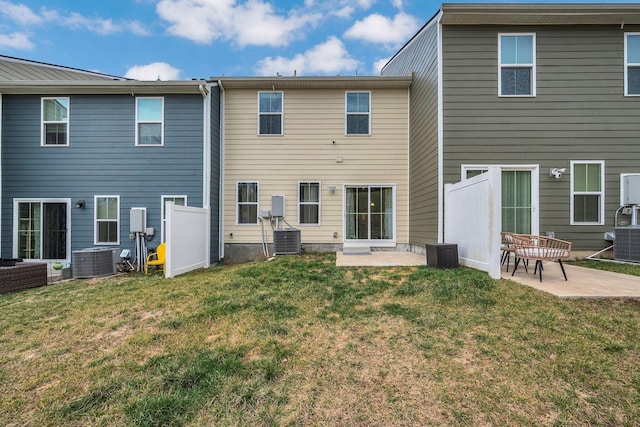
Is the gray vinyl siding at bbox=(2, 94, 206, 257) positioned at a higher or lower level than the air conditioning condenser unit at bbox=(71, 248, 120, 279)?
higher

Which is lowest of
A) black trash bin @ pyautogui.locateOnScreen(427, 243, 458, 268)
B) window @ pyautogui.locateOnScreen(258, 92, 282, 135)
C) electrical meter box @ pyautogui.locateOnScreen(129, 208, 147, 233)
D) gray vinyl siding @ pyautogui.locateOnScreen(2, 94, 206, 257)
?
black trash bin @ pyautogui.locateOnScreen(427, 243, 458, 268)

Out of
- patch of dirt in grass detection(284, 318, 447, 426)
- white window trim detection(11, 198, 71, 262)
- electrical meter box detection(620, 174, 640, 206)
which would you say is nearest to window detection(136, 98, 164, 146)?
white window trim detection(11, 198, 71, 262)

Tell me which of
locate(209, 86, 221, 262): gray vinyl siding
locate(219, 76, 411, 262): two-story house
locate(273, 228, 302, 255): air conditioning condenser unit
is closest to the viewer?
locate(273, 228, 302, 255): air conditioning condenser unit

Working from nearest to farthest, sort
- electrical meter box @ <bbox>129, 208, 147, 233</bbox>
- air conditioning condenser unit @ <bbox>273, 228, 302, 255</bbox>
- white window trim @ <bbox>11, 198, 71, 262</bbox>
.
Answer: electrical meter box @ <bbox>129, 208, 147, 233</bbox>
white window trim @ <bbox>11, 198, 71, 262</bbox>
air conditioning condenser unit @ <bbox>273, 228, 302, 255</bbox>

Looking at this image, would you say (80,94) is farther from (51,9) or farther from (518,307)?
(518,307)

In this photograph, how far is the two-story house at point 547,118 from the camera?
22.7 feet

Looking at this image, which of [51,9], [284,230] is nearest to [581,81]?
[284,230]

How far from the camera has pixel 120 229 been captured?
8.38 m

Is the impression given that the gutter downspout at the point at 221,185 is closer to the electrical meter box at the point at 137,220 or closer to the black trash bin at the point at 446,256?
the electrical meter box at the point at 137,220

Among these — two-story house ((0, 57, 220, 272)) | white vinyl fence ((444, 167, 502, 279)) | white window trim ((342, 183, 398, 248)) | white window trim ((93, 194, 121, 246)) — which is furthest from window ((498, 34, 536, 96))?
white window trim ((93, 194, 121, 246))

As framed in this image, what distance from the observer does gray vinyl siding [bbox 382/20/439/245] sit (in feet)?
23.5

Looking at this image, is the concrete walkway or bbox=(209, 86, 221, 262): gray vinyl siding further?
bbox=(209, 86, 221, 262): gray vinyl siding

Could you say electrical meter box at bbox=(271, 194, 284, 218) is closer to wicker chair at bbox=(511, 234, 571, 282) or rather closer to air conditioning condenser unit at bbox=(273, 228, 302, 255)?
air conditioning condenser unit at bbox=(273, 228, 302, 255)

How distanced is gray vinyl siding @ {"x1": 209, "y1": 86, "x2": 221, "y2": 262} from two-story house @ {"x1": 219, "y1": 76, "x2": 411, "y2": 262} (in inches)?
8.6
